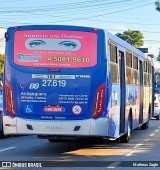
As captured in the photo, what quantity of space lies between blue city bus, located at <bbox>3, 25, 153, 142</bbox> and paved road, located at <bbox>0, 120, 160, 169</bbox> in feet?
2.01

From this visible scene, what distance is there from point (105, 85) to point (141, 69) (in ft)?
24.0

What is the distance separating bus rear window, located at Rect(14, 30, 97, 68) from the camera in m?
13.1

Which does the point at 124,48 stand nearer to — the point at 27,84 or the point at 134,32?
the point at 27,84

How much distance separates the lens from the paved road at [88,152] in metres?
12.0

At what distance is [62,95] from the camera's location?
1296 centimetres

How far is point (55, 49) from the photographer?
13.1 m

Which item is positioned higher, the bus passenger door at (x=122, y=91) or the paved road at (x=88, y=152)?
the bus passenger door at (x=122, y=91)

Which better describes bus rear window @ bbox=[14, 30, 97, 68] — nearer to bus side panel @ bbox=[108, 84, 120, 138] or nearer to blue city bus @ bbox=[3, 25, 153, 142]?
blue city bus @ bbox=[3, 25, 153, 142]

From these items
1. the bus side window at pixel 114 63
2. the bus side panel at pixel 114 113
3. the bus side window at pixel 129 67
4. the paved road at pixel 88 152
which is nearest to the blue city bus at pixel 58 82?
the bus side panel at pixel 114 113

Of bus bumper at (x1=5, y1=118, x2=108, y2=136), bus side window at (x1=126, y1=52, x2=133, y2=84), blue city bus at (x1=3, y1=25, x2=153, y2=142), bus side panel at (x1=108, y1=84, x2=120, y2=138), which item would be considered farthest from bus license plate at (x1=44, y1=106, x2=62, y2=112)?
bus side window at (x1=126, y1=52, x2=133, y2=84)

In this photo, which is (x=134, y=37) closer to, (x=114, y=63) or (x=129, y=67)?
(x=129, y=67)

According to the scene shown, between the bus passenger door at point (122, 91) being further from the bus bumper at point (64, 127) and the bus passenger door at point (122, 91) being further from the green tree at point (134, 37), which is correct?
the green tree at point (134, 37)

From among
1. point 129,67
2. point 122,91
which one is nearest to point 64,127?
point 122,91

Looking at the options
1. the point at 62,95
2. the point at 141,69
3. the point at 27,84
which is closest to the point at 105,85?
the point at 62,95
